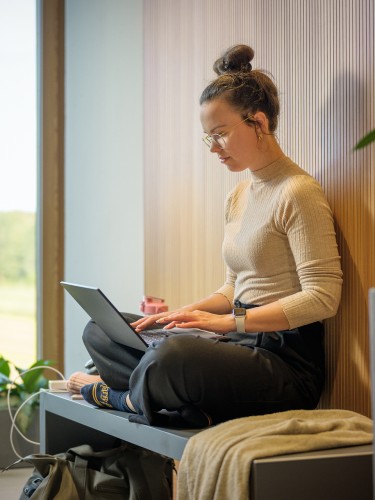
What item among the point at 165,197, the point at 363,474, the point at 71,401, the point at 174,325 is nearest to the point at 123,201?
the point at 165,197

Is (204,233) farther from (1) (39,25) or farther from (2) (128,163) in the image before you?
(1) (39,25)

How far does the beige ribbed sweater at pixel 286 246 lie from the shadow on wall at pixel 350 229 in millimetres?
62

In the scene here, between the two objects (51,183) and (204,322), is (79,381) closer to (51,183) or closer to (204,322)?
(204,322)

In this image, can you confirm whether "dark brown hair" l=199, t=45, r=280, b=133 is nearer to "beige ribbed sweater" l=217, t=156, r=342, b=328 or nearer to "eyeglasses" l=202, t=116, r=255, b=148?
"eyeglasses" l=202, t=116, r=255, b=148

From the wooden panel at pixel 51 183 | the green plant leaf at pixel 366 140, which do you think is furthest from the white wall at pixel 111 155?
the green plant leaf at pixel 366 140

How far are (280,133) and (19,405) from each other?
1.68 metres

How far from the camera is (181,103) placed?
320 cm

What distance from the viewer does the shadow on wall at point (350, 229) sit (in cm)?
213

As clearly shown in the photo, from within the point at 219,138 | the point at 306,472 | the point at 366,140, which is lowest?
the point at 306,472

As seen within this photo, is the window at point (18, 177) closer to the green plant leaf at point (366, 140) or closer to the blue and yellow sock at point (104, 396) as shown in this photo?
the blue and yellow sock at point (104, 396)

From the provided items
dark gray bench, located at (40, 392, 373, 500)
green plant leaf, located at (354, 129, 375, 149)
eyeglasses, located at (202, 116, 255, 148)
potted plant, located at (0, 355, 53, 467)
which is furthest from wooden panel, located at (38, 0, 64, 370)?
green plant leaf, located at (354, 129, 375, 149)

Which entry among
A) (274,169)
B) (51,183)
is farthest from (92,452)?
(51,183)

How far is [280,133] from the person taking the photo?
2525 millimetres

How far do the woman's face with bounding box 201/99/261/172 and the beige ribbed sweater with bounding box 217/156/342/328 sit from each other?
0.21 ft
